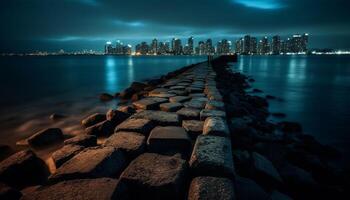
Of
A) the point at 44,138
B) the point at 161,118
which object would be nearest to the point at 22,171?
the point at 44,138

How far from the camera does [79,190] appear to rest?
53.6 inches

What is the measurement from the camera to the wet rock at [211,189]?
1.35m

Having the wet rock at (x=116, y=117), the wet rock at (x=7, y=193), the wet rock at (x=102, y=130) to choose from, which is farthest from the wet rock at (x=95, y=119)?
the wet rock at (x=7, y=193)

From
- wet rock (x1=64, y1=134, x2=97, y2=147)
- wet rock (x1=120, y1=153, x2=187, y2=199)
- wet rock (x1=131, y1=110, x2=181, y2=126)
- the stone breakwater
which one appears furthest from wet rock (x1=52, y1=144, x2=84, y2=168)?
wet rock (x1=131, y1=110, x2=181, y2=126)

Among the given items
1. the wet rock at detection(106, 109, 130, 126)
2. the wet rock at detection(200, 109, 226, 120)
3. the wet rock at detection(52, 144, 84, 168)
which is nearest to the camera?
the wet rock at detection(52, 144, 84, 168)

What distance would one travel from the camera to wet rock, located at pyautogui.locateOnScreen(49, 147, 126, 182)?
1.56m

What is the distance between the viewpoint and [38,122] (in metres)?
5.23

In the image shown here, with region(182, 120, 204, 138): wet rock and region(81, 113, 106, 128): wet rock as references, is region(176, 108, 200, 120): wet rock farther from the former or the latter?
region(81, 113, 106, 128): wet rock

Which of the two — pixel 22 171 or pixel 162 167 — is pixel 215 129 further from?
pixel 22 171

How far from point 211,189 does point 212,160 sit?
291 mm

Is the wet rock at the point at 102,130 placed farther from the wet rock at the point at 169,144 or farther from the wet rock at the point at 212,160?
the wet rock at the point at 212,160

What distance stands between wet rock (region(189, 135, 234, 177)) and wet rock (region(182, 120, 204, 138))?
48 centimetres

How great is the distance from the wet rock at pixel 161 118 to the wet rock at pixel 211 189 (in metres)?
1.18

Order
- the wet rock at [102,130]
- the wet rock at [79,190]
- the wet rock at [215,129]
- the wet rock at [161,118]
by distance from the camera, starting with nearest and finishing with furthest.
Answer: the wet rock at [79,190] → the wet rock at [215,129] → the wet rock at [161,118] → the wet rock at [102,130]
